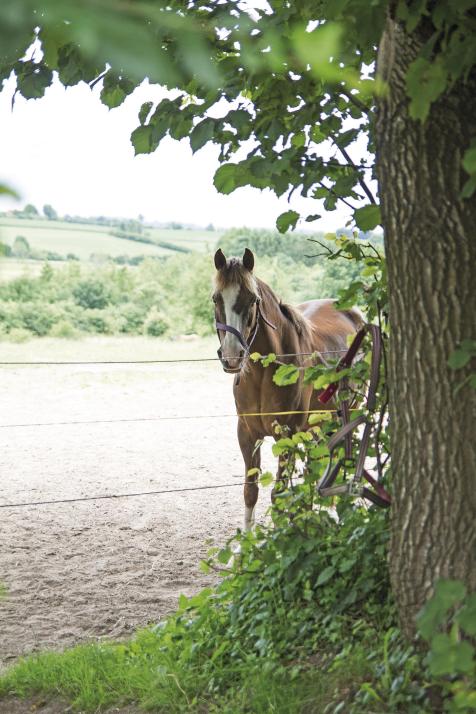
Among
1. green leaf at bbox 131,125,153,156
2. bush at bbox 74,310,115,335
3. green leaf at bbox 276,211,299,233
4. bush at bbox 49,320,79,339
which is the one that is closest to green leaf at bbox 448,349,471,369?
green leaf at bbox 276,211,299,233

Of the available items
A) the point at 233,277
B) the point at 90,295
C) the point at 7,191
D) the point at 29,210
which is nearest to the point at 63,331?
the point at 90,295

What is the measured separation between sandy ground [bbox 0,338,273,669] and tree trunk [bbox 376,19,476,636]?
43.5 inches

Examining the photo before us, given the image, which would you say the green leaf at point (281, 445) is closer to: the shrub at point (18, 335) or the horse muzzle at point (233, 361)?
the horse muzzle at point (233, 361)

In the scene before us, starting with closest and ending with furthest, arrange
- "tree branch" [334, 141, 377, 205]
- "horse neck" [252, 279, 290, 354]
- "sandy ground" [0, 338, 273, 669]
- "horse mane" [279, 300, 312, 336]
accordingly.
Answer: "tree branch" [334, 141, 377, 205] → "sandy ground" [0, 338, 273, 669] → "horse neck" [252, 279, 290, 354] → "horse mane" [279, 300, 312, 336]

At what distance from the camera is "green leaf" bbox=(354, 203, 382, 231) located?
235 cm

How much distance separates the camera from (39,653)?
3416 millimetres

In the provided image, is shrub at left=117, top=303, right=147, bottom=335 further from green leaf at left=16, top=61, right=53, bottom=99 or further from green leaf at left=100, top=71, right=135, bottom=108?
green leaf at left=16, top=61, right=53, bottom=99

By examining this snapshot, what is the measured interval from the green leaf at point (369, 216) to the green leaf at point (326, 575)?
3.41 feet

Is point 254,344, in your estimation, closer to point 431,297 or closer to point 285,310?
point 285,310

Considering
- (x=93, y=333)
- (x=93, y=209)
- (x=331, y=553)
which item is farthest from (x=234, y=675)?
(x=93, y=209)

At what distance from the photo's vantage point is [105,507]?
623 centimetres

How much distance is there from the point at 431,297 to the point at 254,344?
2929 millimetres

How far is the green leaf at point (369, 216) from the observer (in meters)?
2.35

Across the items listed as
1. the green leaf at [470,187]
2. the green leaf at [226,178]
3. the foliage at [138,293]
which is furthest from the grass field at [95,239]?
the green leaf at [470,187]
